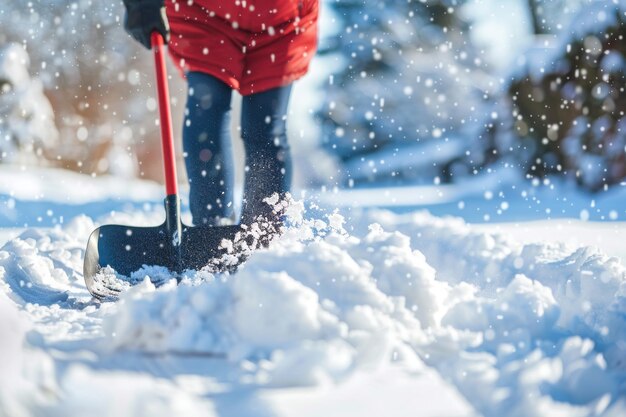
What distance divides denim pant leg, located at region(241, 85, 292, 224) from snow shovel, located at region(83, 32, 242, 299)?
0.13m

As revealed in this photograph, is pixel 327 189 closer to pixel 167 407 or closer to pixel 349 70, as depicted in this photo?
pixel 349 70

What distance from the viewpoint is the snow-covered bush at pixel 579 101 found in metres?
3.75

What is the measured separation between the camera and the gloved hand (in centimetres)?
171

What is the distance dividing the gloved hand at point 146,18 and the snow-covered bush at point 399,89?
317cm

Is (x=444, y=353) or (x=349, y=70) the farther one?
(x=349, y=70)

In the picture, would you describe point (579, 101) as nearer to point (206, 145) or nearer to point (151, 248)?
point (206, 145)

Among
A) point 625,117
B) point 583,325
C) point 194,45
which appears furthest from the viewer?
point 625,117

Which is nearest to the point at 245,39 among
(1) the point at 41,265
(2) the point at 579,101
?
(1) the point at 41,265

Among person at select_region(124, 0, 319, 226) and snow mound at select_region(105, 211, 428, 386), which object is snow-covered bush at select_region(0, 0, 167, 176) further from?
snow mound at select_region(105, 211, 428, 386)

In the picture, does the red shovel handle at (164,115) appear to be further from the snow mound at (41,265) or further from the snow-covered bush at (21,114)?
the snow-covered bush at (21,114)

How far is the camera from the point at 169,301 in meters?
0.95

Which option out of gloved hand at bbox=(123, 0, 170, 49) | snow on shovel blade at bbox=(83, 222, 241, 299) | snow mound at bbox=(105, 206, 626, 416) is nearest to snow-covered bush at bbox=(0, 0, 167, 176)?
gloved hand at bbox=(123, 0, 170, 49)

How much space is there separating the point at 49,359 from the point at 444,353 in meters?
0.62

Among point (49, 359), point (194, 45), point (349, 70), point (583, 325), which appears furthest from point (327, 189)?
point (49, 359)
